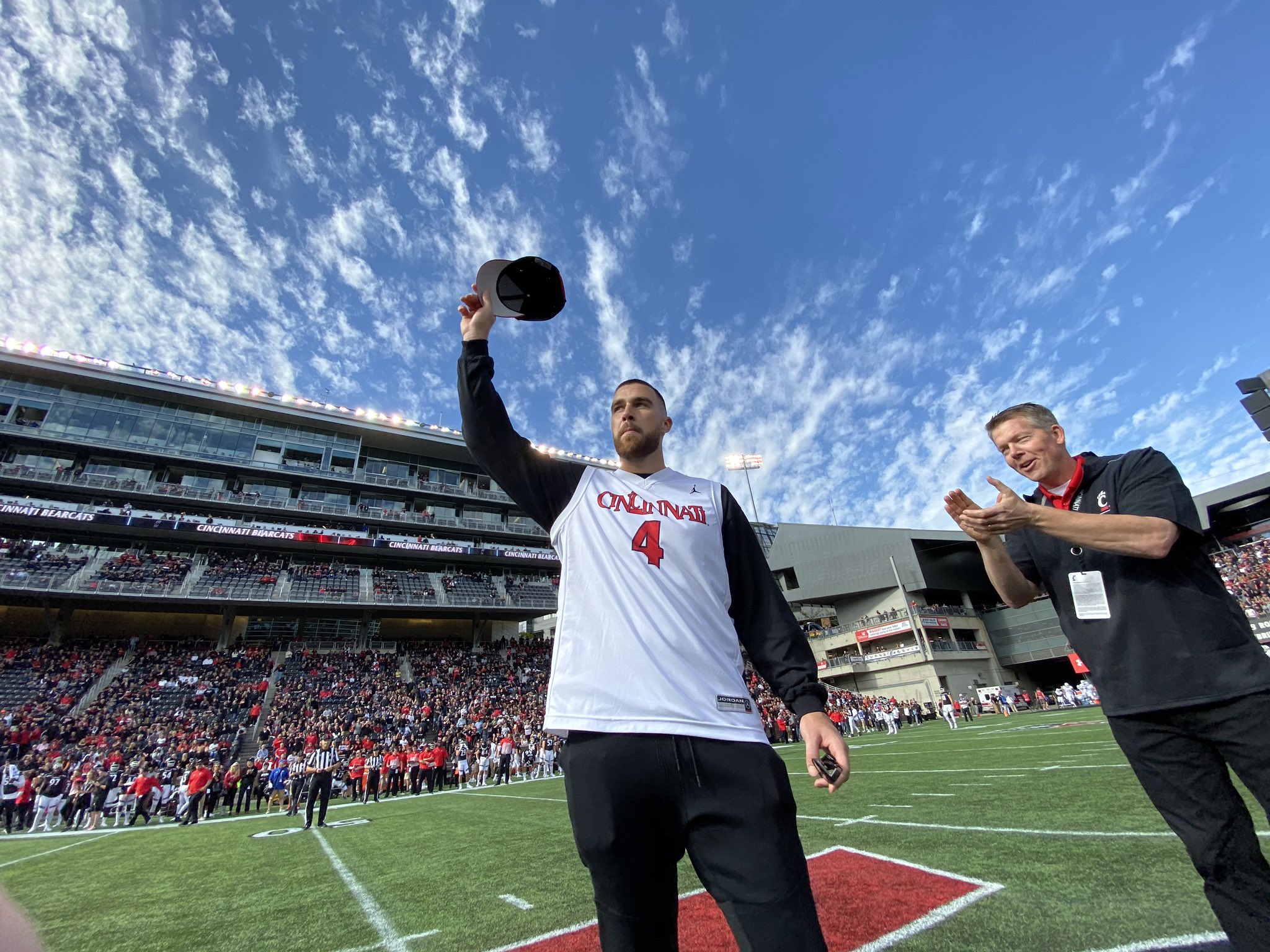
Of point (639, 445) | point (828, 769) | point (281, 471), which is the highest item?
point (281, 471)

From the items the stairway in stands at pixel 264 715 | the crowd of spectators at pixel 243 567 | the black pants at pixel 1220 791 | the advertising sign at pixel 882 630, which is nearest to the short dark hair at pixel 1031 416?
the black pants at pixel 1220 791

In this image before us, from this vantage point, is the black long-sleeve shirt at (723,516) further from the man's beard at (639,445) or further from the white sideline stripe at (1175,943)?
the white sideline stripe at (1175,943)

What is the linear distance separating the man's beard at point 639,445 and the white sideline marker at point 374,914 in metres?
3.94

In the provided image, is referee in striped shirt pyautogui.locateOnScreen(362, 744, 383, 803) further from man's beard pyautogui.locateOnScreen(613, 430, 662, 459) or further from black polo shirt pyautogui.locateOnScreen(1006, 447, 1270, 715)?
black polo shirt pyautogui.locateOnScreen(1006, 447, 1270, 715)

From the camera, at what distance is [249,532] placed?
36.0 metres

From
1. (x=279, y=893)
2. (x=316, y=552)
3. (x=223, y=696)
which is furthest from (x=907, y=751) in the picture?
(x=316, y=552)

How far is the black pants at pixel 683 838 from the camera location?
1.49 meters

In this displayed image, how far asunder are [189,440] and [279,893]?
44.4 metres

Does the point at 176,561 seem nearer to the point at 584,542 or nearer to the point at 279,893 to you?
the point at 279,893

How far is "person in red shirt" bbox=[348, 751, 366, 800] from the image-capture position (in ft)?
59.0

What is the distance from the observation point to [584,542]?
2143 mm

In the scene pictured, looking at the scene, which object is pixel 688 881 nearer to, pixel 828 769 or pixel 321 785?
pixel 828 769

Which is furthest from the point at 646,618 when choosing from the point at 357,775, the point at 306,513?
the point at 306,513

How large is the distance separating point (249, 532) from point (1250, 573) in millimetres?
62567
